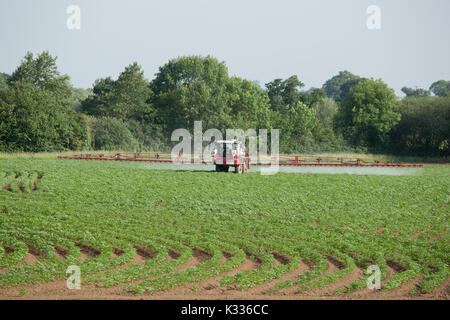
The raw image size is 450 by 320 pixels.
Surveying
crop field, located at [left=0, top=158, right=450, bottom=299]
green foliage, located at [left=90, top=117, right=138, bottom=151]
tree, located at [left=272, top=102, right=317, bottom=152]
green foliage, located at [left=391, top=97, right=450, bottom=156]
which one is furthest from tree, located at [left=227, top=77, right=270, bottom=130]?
crop field, located at [left=0, top=158, right=450, bottom=299]

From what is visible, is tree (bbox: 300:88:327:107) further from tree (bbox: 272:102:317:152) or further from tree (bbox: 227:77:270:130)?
tree (bbox: 227:77:270:130)

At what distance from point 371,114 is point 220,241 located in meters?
63.1

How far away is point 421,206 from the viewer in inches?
827

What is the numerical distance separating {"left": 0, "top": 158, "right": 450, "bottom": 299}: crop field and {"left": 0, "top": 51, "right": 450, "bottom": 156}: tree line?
1658 inches

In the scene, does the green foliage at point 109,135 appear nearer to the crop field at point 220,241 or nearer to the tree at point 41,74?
the tree at point 41,74

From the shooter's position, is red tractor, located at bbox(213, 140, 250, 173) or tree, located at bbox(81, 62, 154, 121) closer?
red tractor, located at bbox(213, 140, 250, 173)

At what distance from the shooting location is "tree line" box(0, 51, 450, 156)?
6688 centimetres

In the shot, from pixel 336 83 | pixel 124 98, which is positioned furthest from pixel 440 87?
pixel 124 98

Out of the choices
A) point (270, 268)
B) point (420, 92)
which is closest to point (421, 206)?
point (270, 268)

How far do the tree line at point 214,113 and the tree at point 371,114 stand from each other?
0.46 ft

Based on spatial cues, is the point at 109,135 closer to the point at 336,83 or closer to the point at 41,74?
the point at 41,74

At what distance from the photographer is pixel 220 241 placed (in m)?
14.0

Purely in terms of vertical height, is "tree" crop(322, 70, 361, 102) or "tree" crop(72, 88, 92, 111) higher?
"tree" crop(322, 70, 361, 102)

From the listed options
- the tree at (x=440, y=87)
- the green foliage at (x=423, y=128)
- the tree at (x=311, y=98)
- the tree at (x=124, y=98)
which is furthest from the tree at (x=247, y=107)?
the tree at (x=440, y=87)
